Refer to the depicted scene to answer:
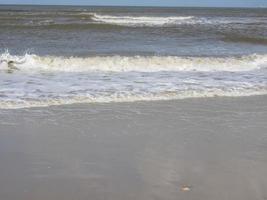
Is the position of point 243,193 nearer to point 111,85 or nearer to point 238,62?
point 111,85

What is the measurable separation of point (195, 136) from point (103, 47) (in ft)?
43.8

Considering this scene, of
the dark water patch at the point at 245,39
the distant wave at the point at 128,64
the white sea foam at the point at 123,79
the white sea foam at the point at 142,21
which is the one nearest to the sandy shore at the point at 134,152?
the white sea foam at the point at 123,79

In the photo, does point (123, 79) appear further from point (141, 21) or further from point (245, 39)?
point (141, 21)

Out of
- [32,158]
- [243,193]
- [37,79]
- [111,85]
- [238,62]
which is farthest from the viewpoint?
[238,62]

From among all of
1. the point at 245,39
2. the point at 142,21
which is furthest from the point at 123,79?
the point at 142,21

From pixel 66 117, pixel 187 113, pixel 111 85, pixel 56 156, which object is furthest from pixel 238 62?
pixel 56 156

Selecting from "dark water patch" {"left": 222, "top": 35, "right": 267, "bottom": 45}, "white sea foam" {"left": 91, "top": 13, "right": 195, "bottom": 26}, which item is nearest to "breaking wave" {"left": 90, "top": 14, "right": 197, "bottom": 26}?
"white sea foam" {"left": 91, "top": 13, "right": 195, "bottom": 26}

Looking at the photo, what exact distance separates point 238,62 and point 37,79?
6497 mm

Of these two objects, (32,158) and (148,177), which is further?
(32,158)

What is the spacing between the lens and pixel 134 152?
500 centimetres

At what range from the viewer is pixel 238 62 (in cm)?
1412

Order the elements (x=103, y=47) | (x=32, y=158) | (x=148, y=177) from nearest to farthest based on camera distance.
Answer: (x=148, y=177)
(x=32, y=158)
(x=103, y=47)

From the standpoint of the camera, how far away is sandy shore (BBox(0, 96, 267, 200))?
3.97 metres

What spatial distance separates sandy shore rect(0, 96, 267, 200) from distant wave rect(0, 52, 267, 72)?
17.0 feet
